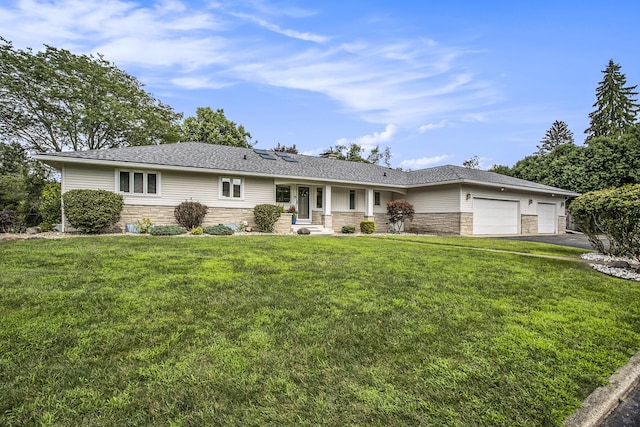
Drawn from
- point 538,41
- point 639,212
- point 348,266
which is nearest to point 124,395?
point 348,266

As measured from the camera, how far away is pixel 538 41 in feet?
38.0

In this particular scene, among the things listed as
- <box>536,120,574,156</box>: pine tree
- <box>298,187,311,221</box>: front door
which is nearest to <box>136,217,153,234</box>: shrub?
<box>298,187,311,221</box>: front door

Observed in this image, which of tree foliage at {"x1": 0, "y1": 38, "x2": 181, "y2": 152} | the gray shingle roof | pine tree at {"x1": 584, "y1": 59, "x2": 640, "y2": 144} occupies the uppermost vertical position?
pine tree at {"x1": 584, "y1": 59, "x2": 640, "y2": 144}

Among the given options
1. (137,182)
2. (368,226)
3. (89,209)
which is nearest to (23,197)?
(137,182)

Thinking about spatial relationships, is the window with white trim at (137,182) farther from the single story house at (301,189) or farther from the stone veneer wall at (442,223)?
the stone veneer wall at (442,223)

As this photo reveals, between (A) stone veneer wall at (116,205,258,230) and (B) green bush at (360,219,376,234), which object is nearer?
(A) stone veneer wall at (116,205,258,230)

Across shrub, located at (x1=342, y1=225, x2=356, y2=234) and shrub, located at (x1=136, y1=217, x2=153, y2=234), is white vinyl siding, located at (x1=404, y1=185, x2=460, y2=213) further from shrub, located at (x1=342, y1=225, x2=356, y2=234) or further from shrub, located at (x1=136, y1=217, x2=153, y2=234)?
shrub, located at (x1=136, y1=217, x2=153, y2=234)

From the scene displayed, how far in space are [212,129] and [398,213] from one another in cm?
2027

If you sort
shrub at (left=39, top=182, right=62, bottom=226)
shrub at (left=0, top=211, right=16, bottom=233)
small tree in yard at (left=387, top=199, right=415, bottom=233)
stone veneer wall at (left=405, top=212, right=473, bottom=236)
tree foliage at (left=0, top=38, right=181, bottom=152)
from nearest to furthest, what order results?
shrub at (left=0, top=211, right=16, bottom=233), shrub at (left=39, top=182, right=62, bottom=226), stone veneer wall at (left=405, top=212, right=473, bottom=236), small tree in yard at (left=387, top=199, right=415, bottom=233), tree foliage at (left=0, top=38, right=181, bottom=152)

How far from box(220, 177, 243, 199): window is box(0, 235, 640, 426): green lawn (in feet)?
29.0

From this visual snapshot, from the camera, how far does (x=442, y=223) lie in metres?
16.5

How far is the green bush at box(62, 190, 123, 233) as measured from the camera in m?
10.3

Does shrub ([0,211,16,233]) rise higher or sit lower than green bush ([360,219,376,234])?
higher

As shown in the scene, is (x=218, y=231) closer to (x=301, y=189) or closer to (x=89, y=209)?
(x=89, y=209)
